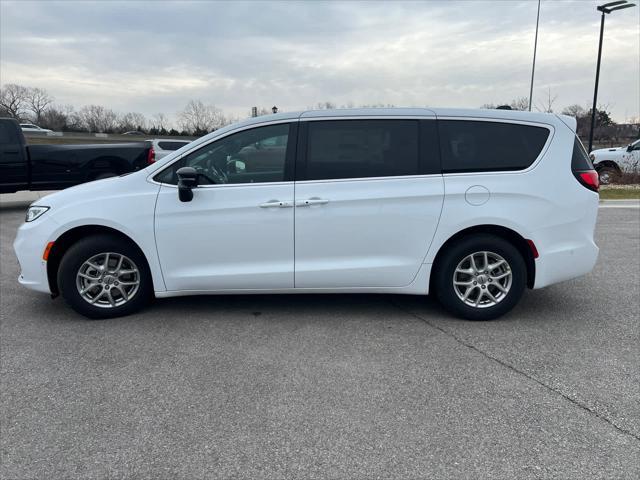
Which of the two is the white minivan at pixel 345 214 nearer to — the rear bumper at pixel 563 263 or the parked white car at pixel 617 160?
the rear bumper at pixel 563 263

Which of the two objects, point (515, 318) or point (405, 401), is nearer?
point (405, 401)

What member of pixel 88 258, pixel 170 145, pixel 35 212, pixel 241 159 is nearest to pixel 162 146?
pixel 170 145

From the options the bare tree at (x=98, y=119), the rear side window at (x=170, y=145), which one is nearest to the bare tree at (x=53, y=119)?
the bare tree at (x=98, y=119)

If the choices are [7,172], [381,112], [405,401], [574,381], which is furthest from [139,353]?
[7,172]

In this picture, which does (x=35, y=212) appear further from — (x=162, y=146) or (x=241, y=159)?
(x=162, y=146)

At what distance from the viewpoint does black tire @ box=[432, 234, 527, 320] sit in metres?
4.25

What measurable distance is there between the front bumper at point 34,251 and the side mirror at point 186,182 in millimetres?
1227

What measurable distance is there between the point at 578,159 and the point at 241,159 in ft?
9.71

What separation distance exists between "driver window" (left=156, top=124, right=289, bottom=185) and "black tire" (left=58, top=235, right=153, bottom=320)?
69cm

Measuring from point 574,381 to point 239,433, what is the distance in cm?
221

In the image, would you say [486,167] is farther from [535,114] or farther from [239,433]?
[239,433]

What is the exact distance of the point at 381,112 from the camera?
14.3ft

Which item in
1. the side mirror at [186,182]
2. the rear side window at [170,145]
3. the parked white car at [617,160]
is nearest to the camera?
the side mirror at [186,182]

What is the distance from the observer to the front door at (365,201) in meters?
4.21
